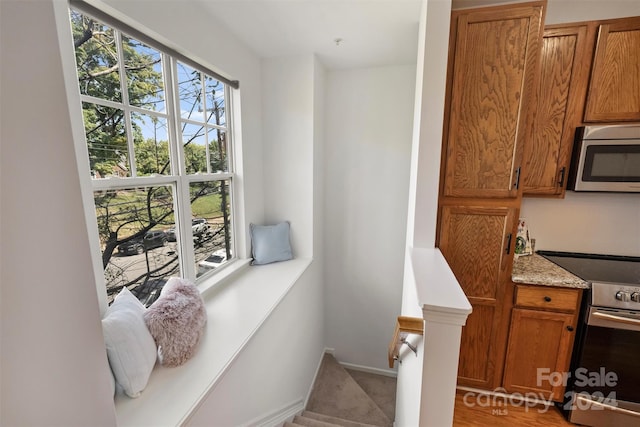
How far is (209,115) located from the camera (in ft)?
6.47

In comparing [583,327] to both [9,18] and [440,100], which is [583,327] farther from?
[9,18]

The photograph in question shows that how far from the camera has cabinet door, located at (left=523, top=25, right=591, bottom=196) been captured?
164 centimetres

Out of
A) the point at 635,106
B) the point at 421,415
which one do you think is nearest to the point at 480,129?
the point at 635,106

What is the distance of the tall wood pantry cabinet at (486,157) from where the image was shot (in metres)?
1.46

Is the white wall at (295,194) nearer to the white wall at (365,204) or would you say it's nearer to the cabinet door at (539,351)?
the white wall at (365,204)

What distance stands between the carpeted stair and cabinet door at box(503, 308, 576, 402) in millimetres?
1259

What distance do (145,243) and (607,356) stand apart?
276 centimetres

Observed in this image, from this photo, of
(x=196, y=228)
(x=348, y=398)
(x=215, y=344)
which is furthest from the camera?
(x=348, y=398)

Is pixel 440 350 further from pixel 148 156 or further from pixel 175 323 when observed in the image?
pixel 148 156

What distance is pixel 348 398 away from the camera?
2.70 m

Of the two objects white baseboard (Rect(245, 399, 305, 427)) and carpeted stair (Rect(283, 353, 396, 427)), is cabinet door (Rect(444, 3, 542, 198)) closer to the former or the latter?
white baseboard (Rect(245, 399, 305, 427))

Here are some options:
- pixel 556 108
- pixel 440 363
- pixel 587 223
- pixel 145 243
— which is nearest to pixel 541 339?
pixel 587 223

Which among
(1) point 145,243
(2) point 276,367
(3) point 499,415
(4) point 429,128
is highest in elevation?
(4) point 429,128

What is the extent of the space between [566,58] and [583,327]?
166cm
